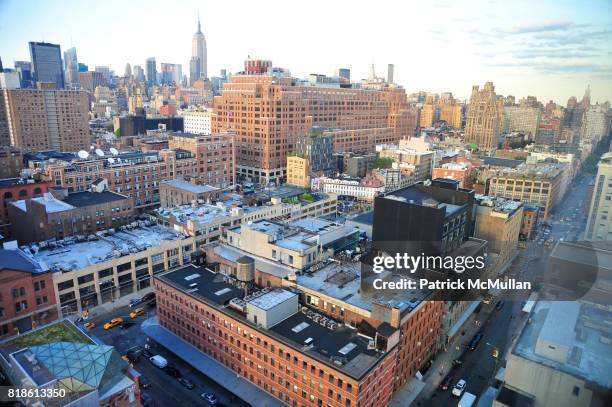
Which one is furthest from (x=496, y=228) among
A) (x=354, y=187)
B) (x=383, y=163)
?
(x=383, y=163)

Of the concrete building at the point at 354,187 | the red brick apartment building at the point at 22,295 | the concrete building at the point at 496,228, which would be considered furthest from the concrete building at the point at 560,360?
the concrete building at the point at 354,187

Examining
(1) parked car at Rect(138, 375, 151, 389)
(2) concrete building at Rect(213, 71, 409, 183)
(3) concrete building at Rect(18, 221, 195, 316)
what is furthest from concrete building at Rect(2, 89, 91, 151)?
(1) parked car at Rect(138, 375, 151, 389)

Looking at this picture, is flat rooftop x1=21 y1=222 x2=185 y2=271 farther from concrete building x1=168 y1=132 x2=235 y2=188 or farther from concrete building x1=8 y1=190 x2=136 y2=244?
concrete building x1=168 y1=132 x2=235 y2=188

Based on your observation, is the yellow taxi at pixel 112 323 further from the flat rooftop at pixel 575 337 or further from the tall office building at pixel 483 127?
the tall office building at pixel 483 127

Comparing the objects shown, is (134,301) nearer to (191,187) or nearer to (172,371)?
(172,371)

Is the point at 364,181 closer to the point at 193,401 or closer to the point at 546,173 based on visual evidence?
the point at 546,173

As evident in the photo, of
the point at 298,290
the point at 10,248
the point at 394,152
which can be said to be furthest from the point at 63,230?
the point at 394,152
